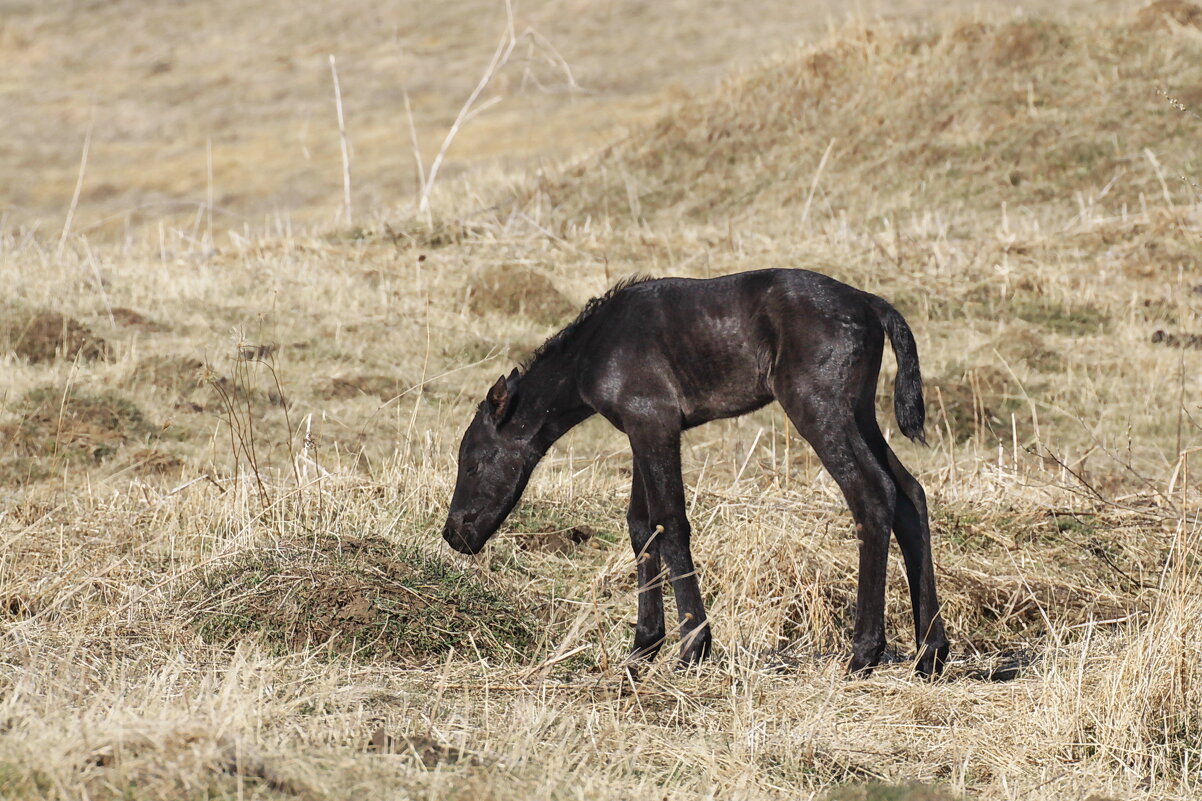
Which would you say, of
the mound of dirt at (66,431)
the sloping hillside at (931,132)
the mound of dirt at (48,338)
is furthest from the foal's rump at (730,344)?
the sloping hillside at (931,132)

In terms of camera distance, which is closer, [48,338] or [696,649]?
[696,649]

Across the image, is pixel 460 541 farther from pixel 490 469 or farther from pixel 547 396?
pixel 547 396

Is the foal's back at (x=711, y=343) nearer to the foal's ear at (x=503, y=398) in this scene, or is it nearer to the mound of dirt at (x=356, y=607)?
the foal's ear at (x=503, y=398)

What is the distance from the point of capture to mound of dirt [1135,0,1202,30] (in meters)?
22.9

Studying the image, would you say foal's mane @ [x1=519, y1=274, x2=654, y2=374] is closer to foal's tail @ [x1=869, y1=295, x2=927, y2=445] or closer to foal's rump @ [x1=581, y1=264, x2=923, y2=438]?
foal's rump @ [x1=581, y1=264, x2=923, y2=438]

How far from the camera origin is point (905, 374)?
6082 millimetres

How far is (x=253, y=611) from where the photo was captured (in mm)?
6176

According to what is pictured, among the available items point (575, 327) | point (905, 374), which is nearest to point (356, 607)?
point (575, 327)

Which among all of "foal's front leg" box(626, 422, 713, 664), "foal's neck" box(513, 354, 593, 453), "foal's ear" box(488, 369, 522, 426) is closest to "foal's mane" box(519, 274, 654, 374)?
"foal's neck" box(513, 354, 593, 453)

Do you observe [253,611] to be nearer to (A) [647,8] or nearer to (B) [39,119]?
(B) [39,119]

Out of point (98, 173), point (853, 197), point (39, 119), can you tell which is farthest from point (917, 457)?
point (39, 119)

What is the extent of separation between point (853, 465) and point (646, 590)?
1.05 m

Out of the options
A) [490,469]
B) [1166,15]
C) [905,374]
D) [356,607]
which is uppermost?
[905,374]

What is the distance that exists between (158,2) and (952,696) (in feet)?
202
